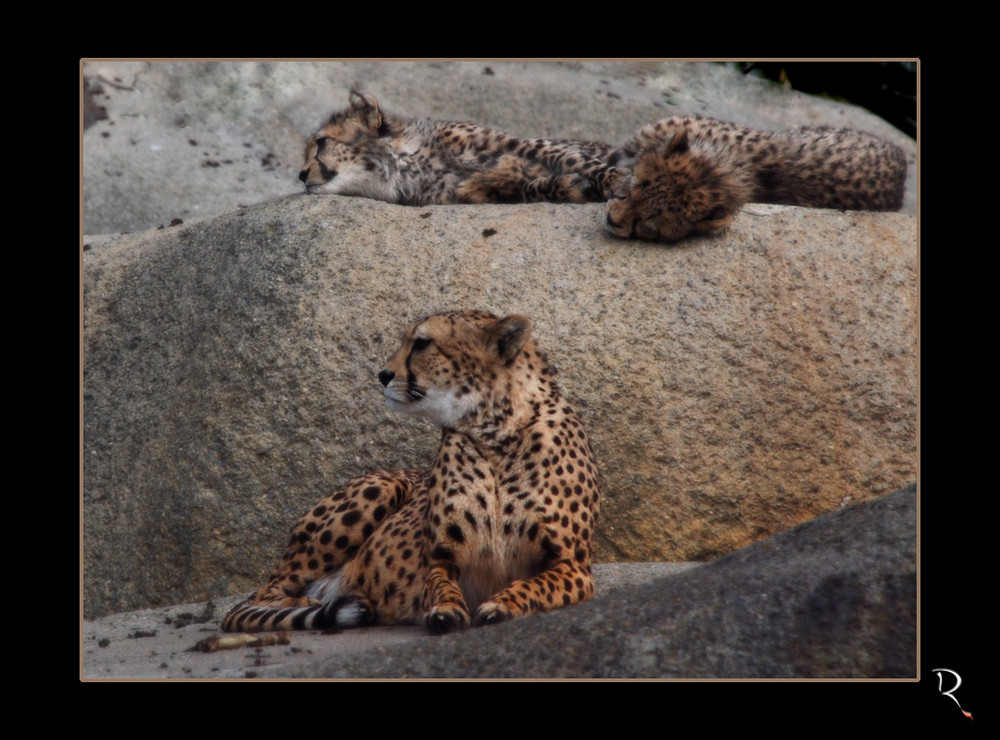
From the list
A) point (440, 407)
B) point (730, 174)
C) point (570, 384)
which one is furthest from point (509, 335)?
point (730, 174)

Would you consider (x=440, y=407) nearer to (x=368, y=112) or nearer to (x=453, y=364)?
(x=453, y=364)

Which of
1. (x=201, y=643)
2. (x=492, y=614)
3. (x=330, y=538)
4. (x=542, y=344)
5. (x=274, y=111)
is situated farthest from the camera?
(x=274, y=111)

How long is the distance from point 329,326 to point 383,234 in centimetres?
48

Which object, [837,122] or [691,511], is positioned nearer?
[691,511]

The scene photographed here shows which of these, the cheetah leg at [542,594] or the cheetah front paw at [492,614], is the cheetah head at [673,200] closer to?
the cheetah leg at [542,594]

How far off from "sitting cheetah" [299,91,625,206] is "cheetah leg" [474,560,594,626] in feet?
7.35

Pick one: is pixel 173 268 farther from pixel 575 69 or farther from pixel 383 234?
pixel 575 69

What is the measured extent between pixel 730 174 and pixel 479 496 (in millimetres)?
1869

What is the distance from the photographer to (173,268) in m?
5.01

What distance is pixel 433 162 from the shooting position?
5594 mm

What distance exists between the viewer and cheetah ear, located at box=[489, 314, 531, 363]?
3.54m

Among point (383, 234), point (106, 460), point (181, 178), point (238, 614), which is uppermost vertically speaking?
point (181, 178)

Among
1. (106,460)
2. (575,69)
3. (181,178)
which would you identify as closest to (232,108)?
(181,178)

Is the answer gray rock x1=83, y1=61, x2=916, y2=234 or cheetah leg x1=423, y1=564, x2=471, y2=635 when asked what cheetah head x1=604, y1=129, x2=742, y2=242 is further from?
gray rock x1=83, y1=61, x2=916, y2=234
